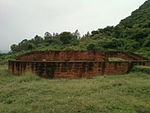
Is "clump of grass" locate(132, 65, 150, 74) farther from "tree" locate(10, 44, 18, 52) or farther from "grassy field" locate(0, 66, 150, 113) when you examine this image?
"tree" locate(10, 44, 18, 52)

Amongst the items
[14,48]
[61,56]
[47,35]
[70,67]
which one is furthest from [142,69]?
[47,35]

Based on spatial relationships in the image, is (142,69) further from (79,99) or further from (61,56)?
(61,56)

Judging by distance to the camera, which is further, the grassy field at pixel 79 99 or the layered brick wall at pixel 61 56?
the layered brick wall at pixel 61 56

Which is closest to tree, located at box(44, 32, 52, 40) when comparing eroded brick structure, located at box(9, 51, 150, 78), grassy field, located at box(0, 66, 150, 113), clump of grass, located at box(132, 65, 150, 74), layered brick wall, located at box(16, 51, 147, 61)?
layered brick wall, located at box(16, 51, 147, 61)

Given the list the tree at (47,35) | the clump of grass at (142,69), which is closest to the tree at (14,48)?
the tree at (47,35)

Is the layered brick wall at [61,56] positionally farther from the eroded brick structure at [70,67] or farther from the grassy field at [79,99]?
the grassy field at [79,99]

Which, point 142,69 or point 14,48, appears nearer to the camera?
point 142,69

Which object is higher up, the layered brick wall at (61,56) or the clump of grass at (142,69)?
the layered brick wall at (61,56)

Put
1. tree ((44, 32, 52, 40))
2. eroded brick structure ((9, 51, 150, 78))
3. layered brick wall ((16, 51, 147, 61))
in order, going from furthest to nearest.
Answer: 1. tree ((44, 32, 52, 40))
2. layered brick wall ((16, 51, 147, 61))
3. eroded brick structure ((9, 51, 150, 78))

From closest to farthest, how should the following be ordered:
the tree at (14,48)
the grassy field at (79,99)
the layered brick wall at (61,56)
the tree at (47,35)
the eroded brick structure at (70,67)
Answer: the grassy field at (79,99) < the eroded brick structure at (70,67) < the layered brick wall at (61,56) < the tree at (14,48) < the tree at (47,35)

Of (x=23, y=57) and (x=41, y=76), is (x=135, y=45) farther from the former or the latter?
(x=41, y=76)

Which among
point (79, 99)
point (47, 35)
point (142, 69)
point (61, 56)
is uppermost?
point (47, 35)

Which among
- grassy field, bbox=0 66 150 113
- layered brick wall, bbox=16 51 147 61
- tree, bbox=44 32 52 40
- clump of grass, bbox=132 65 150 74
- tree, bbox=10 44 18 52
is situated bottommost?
grassy field, bbox=0 66 150 113

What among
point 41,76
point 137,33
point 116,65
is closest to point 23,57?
point 41,76
